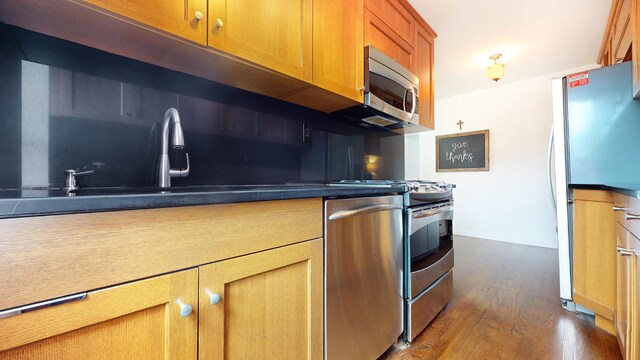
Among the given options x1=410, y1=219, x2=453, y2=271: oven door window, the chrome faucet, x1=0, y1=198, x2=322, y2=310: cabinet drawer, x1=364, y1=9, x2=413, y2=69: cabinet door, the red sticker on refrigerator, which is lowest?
x1=410, y1=219, x2=453, y2=271: oven door window

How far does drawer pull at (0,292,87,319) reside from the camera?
0.41 m

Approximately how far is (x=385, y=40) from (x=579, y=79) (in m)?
1.36

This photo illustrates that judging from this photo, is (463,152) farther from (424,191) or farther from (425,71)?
(424,191)

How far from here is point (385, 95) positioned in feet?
5.32

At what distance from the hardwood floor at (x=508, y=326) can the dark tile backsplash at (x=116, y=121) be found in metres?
1.31

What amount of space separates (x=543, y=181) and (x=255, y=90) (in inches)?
157

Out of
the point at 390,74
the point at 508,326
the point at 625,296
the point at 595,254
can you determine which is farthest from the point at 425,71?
the point at 508,326

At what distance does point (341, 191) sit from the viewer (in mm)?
978

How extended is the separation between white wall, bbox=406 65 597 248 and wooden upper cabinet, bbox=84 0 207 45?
422 centimetres

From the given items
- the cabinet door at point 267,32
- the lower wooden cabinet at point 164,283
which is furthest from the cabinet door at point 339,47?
the lower wooden cabinet at point 164,283

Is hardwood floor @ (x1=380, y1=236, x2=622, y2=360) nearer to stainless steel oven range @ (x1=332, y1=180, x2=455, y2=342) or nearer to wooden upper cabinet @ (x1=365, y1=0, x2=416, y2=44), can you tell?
stainless steel oven range @ (x1=332, y1=180, x2=455, y2=342)

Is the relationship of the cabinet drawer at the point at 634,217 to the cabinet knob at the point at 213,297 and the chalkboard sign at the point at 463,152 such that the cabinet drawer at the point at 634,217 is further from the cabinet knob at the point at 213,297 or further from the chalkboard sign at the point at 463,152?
the chalkboard sign at the point at 463,152

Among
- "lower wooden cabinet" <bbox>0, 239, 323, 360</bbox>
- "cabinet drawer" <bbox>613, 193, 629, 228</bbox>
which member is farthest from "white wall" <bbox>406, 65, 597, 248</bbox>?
"lower wooden cabinet" <bbox>0, 239, 323, 360</bbox>

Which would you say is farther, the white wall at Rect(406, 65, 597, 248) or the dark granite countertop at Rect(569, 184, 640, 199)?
the white wall at Rect(406, 65, 597, 248)
